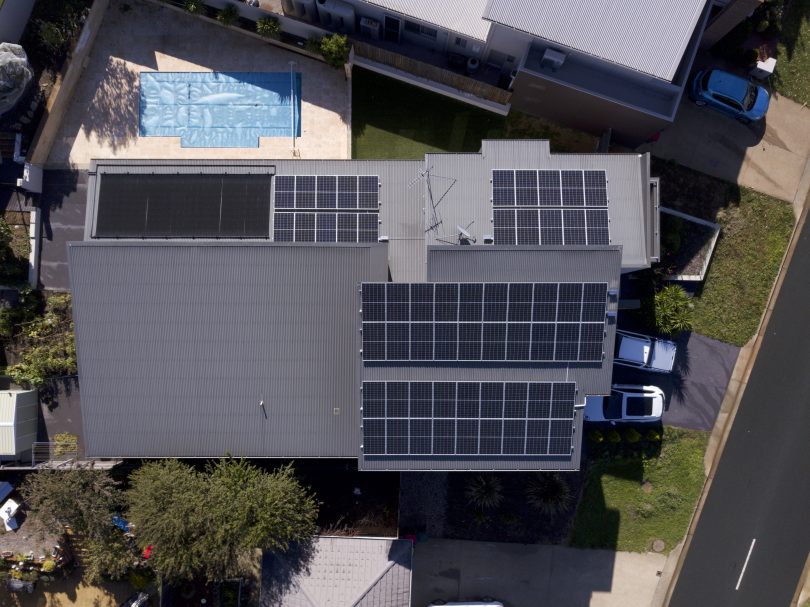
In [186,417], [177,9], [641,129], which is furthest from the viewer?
[177,9]

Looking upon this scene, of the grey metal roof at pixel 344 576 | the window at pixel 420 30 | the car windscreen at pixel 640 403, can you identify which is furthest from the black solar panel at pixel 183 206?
the car windscreen at pixel 640 403

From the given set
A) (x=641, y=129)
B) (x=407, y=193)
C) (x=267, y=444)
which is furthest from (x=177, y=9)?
(x=641, y=129)

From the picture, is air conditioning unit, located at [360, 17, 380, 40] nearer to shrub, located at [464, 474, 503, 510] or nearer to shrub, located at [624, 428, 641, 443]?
shrub, located at [464, 474, 503, 510]

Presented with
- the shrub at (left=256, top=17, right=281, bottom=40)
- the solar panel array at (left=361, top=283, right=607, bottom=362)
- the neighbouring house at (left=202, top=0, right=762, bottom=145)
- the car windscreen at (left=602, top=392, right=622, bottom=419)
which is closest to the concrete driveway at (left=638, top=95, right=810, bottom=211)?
the neighbouring house at (left=202, top=0, right=762, bottom=145)

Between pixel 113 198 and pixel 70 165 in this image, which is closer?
pixel 113 198

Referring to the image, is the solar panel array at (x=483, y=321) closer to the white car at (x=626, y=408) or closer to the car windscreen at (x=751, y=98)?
the white car at (x=626, y=408)

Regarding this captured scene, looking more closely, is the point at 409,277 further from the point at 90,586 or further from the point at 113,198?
the point at 90,586

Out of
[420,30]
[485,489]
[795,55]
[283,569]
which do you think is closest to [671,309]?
[485,489]

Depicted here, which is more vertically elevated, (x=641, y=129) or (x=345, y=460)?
(x=641, y=129)
